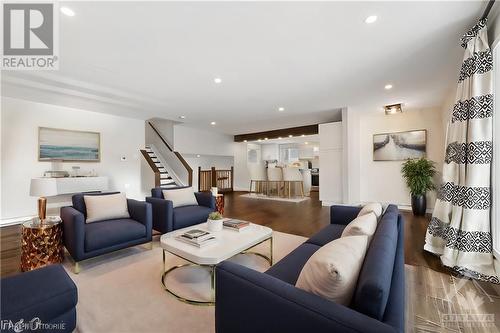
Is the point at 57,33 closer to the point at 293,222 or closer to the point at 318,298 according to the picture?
the point at 318,298

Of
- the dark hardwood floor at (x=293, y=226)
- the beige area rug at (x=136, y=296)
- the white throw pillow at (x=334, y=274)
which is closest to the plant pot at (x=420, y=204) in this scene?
the dark hardwood floor at (x=293, y=226)

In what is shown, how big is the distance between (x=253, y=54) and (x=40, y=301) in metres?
2.90

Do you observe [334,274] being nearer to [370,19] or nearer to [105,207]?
[370,19]

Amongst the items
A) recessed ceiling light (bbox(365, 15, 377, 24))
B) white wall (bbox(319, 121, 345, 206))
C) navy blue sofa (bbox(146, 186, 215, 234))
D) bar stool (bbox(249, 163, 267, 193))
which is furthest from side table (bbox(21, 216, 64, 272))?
bar stool (bbox(249, 163, 267, 193))

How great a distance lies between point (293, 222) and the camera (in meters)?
4.25

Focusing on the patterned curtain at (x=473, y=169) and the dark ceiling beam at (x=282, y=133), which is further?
the dark ceiling beam at (x=282, y=133)

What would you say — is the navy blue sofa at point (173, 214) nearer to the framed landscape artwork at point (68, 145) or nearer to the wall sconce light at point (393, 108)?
the framed landscape artwork at point (68, 145)

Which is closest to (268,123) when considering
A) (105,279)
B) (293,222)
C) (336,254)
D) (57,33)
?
(293,222)

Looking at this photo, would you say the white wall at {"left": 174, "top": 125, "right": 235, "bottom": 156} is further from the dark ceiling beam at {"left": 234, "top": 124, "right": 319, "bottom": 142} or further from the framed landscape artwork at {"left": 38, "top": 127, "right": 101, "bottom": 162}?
the framed landscape artwork at {"left": 38, "top": 127, "right": 101, "bottom": 162}

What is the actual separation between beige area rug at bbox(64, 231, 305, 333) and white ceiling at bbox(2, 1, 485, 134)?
8.30 ft

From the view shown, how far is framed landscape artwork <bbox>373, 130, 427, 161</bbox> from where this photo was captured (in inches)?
204

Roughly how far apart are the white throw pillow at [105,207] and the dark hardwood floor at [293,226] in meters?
0.84

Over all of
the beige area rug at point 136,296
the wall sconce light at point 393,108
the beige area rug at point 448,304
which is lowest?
the beige area rug at point 448,304

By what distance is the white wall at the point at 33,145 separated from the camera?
4332mm
